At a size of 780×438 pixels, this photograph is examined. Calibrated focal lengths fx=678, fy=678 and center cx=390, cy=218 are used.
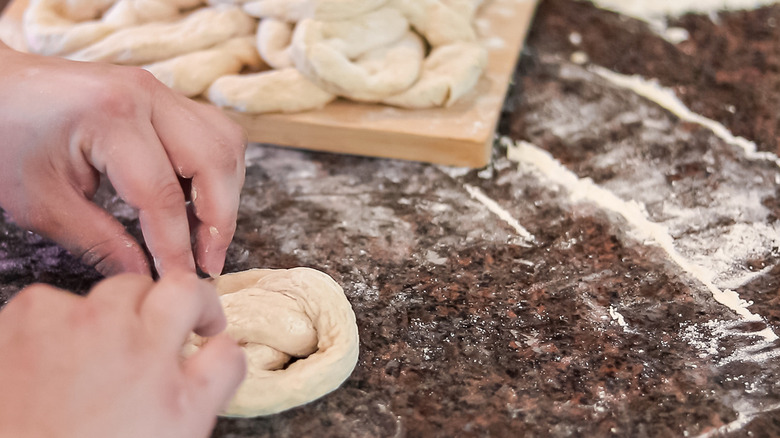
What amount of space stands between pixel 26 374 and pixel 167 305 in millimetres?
178

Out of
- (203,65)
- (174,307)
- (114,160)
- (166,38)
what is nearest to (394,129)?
(203,65)

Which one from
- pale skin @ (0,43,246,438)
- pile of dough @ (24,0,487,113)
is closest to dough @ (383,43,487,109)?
pile of dough @ (24,0,487,113)

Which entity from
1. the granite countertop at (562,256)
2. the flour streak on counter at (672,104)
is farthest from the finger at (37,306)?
the flour streak on counter at (672,104)

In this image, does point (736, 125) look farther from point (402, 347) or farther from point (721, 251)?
point (402, 347)

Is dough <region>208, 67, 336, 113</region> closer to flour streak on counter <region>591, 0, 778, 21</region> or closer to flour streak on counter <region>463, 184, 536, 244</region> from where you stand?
flour streak on counter <region>463, 184, 536, 244</region>

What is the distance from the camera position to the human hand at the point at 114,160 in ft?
3.53

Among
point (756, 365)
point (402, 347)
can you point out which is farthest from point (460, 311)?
point (756, 365)

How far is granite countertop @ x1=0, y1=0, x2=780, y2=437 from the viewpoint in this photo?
1.11m

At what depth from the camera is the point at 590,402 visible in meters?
1.12

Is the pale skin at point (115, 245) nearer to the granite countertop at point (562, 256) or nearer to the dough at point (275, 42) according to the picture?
the granite countertop at point (562, 256)

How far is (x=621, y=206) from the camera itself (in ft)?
5.02

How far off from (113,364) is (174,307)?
3.8 inches

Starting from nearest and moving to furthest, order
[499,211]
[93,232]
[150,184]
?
[150,184] < [93,232] < [499,211]

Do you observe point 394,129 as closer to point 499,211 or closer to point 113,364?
point 499,211
